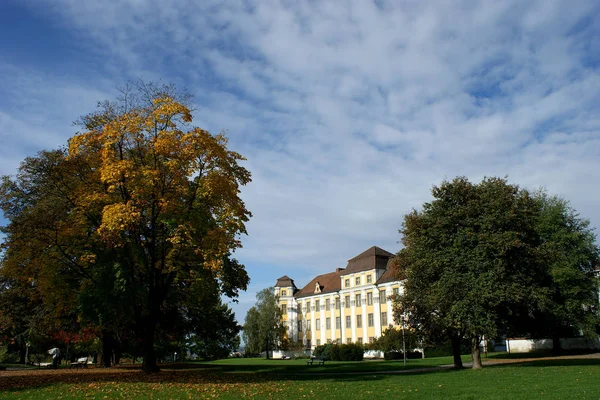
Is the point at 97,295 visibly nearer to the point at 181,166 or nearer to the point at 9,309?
the point at 181,166

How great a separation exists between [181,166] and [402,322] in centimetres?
1967

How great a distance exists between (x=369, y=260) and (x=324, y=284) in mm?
15975

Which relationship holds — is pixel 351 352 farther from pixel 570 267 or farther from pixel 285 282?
pixel 285 282

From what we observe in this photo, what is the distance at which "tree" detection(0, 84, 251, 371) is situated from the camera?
23.0 metres

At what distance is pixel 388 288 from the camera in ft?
246

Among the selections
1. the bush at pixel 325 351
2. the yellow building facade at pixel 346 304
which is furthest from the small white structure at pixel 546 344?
the bush at pixel 325 351

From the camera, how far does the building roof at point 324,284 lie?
3536 inches

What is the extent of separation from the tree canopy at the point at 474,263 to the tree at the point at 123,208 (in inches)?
475

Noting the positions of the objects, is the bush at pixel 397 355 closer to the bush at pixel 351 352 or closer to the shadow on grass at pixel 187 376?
the bush at pixel 351 352

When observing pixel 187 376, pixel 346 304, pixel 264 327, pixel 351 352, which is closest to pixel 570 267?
pixel 351 352

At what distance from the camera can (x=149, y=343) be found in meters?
26.5

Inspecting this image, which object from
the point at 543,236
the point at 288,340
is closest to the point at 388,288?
A: the point at 288,340

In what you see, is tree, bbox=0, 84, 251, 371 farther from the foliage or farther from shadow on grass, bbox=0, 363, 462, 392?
the foliage

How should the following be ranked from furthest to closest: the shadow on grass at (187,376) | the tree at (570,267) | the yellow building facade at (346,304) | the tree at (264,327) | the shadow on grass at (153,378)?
the tree at (264,327) < the yellow building facade at (346,304) < the tree at (570,267) < the shadow on grass at (187,376) < the shadow on grass at (153,378)
